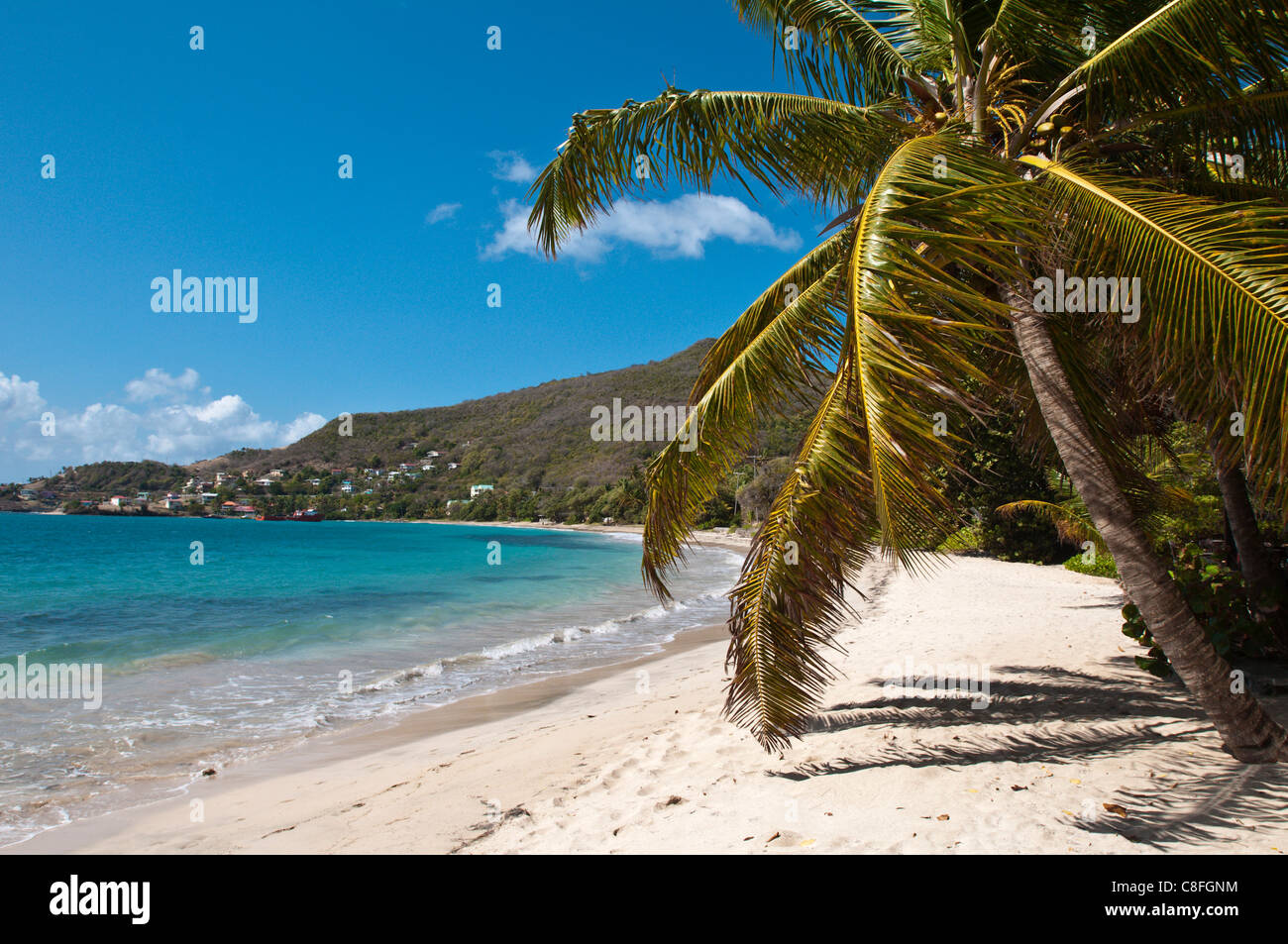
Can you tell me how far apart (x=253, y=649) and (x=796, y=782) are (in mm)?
12994

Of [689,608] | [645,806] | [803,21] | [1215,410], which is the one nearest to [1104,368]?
[1215,410]

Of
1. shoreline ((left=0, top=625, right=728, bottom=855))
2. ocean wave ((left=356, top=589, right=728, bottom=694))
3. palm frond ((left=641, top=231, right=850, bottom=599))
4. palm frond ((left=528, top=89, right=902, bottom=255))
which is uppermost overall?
palm frond ((left=528, top=89, right=902, bottom=255))

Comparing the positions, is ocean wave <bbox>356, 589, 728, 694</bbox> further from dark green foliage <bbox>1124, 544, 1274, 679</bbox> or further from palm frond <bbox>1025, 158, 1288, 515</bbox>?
palm frond <bbox>1025, 158, 1288, 515</bbox>

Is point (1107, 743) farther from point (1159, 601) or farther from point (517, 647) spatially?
point (517, 647)

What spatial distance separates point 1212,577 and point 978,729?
2965mm

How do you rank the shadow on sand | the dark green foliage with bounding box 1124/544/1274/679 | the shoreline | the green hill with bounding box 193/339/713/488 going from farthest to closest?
the green hill with bounding box 193/339/713/488, the dark green foliage with bounding box 1124/544/1274/679, the shoreline, the shadow on sand

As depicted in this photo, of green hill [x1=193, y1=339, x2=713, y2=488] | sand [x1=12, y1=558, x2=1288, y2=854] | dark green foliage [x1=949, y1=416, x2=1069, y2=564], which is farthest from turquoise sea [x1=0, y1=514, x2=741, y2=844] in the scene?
green hill [x1=193, y1=339, x2=713, y2=488]

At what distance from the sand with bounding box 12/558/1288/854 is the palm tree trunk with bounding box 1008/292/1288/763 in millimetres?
230

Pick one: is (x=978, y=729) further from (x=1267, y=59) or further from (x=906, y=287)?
(x=1267, y=59)

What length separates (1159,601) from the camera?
381 cm

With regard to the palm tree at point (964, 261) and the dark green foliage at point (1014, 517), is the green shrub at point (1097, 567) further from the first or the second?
the palm tree at point (964, 261)

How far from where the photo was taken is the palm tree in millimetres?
2916

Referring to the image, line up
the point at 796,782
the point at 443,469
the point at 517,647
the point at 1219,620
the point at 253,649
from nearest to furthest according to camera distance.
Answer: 1. the point at 796,782
2. the point at 1219,620
3. the point at 253,649
4. the point at 517,647
5. the point at 443,469

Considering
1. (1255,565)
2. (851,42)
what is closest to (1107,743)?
A: (1255,565)
